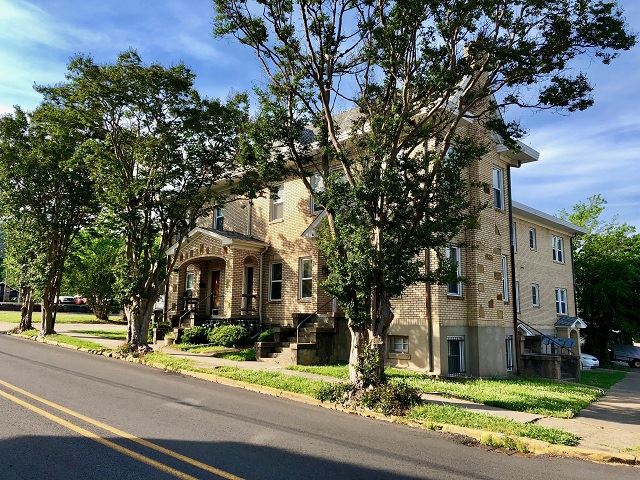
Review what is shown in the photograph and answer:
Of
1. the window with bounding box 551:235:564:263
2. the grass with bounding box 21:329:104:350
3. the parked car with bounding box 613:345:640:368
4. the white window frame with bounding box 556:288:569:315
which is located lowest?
the parked car with bounding box 613:345:640:368

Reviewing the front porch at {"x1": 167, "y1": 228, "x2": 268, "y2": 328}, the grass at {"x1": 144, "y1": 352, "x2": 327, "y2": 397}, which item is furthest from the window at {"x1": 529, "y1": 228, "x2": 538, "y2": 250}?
the grass at {"x1": 144, "y1": 352, "x2": 327, "y2": 397}

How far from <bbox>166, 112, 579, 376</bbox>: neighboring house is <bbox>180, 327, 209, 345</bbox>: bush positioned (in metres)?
0.99

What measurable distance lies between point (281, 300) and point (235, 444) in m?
13.8

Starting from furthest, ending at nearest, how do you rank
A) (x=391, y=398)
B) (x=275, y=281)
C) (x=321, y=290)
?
(x=275, y=281), (x=321, y=290), (x=391, y=398)

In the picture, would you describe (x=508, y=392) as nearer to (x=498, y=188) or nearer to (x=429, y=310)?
(x=429, y=310)

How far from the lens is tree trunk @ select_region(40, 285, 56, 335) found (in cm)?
2319

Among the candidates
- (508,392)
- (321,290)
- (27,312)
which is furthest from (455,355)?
(27,312)

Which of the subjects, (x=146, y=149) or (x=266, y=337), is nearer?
(x=146, y=149)

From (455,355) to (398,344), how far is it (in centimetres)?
194

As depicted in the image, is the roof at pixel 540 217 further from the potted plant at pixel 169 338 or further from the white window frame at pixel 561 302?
the potted plant at pixel 169 338

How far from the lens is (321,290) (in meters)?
19.2

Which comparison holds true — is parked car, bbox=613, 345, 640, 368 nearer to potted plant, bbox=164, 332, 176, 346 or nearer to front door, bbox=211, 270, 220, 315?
front door, bbox=211, 270, 220, 315

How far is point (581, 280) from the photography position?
35500 mm

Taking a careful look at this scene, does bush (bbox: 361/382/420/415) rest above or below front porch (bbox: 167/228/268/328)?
below
